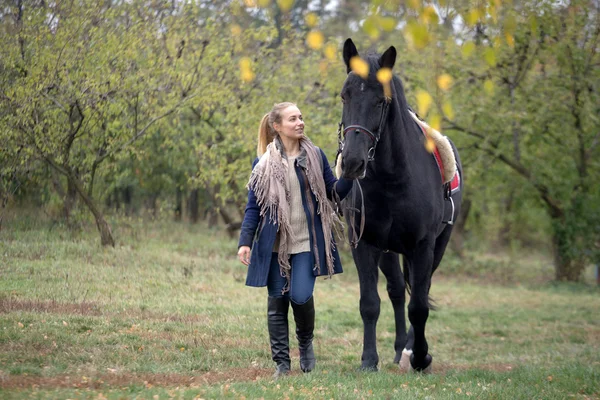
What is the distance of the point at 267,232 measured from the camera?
17.6 feet

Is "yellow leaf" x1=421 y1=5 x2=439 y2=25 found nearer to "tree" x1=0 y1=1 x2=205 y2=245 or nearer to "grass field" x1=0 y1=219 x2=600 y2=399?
"grass field" x1=0 y1=219 x2=600 y2=399

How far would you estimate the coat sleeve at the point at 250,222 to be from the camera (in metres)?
5.36

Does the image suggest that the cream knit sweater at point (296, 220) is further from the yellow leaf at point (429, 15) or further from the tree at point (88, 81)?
the tree at point (88, 81)

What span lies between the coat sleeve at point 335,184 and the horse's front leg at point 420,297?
1.06m

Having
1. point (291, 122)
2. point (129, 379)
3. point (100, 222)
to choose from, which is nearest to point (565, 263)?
point (100, 222)

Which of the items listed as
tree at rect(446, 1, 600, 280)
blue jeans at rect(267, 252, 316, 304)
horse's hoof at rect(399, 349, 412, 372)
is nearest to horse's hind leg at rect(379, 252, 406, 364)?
horse's hoof at rect(399, 349, 412, 372)

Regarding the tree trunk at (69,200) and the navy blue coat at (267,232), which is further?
the tree trunk at (69,200)

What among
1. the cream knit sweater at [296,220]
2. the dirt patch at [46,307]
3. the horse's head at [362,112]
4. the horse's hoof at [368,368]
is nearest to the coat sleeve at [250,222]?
the cream knit sweater at [296,220]

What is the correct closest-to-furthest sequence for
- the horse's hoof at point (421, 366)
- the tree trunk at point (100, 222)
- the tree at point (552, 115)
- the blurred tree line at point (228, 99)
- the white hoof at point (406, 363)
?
the horse's hoof at point (421, 366), the white hoof at point (406, 363), the blurred tree line at point (228, 99), the tree trunk at point (100, 222), the tree at point (552, 115)

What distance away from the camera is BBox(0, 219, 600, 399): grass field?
5.12 m

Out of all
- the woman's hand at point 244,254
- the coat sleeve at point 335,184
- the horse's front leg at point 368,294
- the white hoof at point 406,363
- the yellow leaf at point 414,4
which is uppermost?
the yellow leaf at point 414,4

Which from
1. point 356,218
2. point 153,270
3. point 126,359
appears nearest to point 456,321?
point 153,270

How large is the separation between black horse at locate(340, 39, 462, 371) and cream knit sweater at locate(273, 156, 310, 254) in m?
0.50

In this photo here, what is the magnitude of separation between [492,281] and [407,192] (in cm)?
1434
